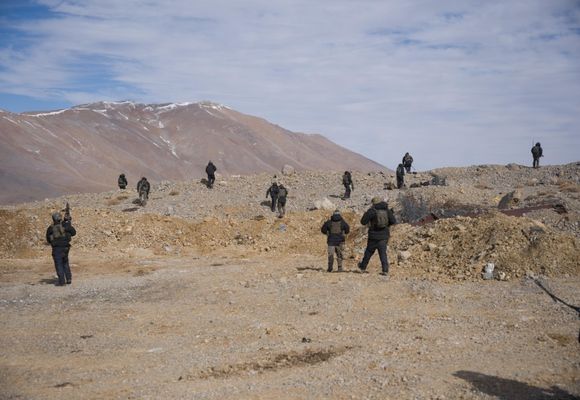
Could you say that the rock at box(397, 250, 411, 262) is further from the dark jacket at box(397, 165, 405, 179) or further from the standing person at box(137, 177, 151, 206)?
the standing person at box(137, 177, 151, 206)

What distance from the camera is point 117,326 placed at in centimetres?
1074

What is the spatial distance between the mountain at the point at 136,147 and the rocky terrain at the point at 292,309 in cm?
4668

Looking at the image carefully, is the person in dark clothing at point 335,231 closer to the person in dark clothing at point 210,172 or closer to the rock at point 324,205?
the rock at point 324,205

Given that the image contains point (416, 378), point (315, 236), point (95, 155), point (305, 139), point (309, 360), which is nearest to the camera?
point (416, 378)

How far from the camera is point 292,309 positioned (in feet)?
36.9

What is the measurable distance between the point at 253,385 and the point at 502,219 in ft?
32.1

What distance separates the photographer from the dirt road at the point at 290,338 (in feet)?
23.8

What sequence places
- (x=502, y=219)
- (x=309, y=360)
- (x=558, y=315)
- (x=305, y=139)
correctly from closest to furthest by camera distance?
1. (x=309, y=360)
2. (x=558, y=315)
3. (x=502, y=219)
4. (x=305, y=139)

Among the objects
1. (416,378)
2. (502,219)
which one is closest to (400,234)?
(502,219)

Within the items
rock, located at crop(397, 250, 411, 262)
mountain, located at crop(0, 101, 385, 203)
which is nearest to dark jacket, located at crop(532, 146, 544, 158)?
rock, located at crop(397, 250, 411, 262)

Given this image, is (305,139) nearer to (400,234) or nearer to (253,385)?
(400,234)

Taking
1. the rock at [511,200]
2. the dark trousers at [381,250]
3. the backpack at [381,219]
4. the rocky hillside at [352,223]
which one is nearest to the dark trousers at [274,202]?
the rocky hillside at [352,223]

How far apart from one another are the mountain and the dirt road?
53.5m

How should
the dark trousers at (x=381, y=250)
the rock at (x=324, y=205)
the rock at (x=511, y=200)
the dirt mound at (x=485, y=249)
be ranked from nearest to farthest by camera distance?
the dirt mound at (x=485, y=249)
the dark trousers at (x=381, y=250)
the rock at (x=511, y=200)
the rock at (x=324, y=205)
